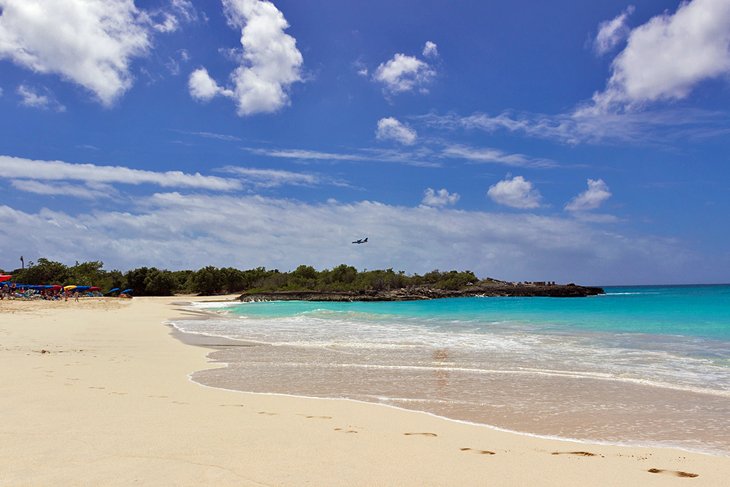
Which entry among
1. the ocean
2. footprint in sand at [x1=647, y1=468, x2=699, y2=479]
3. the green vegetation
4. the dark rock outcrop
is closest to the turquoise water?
the ocean

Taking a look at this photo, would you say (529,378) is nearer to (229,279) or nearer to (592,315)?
(592,315)

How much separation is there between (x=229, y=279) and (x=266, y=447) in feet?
306

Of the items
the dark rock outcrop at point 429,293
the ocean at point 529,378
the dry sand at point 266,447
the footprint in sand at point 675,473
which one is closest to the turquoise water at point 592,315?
the ocean at point 529,378

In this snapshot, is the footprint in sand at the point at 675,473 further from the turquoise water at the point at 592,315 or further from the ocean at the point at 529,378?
the turquoise water at the point at 592,315

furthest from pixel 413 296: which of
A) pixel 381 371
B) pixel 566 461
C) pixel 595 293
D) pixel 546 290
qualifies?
pixel 566 461

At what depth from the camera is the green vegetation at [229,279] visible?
274 feet

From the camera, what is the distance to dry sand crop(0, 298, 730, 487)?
412 cm

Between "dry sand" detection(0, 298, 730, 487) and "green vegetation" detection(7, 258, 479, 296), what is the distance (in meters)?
77.6

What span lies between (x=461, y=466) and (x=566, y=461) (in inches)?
45.1

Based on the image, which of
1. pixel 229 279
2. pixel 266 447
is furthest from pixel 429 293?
pixel 266 447

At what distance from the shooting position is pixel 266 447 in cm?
493

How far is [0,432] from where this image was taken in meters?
5.04

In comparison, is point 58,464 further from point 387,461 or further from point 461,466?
point 461,466

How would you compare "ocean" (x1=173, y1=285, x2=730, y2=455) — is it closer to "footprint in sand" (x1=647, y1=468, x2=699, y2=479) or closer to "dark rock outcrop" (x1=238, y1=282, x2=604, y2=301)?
"footprint in sand" (x1=647, y1=468, x2=699, y2=479)
